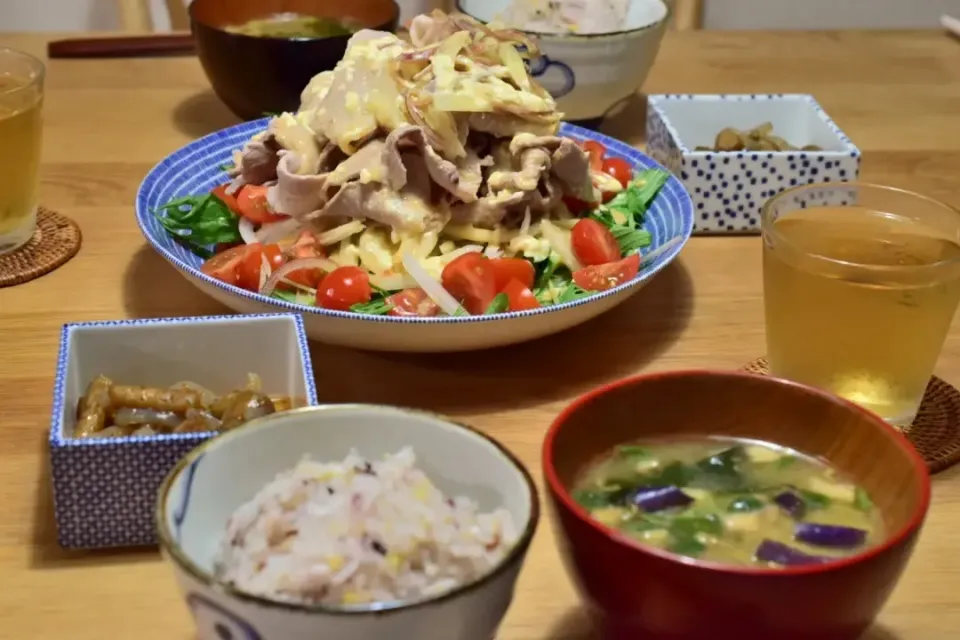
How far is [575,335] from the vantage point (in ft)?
4.69

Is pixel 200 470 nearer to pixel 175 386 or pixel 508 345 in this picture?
pixel 175 386

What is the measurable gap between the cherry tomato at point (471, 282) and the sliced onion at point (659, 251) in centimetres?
24

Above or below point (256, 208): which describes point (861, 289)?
above

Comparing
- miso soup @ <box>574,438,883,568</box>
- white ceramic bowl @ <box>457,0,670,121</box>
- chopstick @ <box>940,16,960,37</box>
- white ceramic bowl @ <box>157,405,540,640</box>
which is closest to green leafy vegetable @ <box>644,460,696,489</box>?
miso soup @ <box>574,438,883,568</box>

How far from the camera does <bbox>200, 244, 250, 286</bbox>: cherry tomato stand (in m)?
1.40

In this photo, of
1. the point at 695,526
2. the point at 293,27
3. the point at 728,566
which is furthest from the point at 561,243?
the point at 293,27

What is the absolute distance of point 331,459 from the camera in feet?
2.94

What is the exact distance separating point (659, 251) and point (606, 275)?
Result: 0.10m

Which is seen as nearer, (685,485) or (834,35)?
(685,485)

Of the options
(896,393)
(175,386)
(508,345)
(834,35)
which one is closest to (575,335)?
(508,345)

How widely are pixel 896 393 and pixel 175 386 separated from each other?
30.1 inches

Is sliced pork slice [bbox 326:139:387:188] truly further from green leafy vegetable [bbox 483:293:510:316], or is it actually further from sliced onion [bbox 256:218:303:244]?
green leafy vegetable [bbox 483:293:510:316]

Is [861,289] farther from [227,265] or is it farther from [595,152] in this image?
[227,265]

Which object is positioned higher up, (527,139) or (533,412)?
(527,139)
